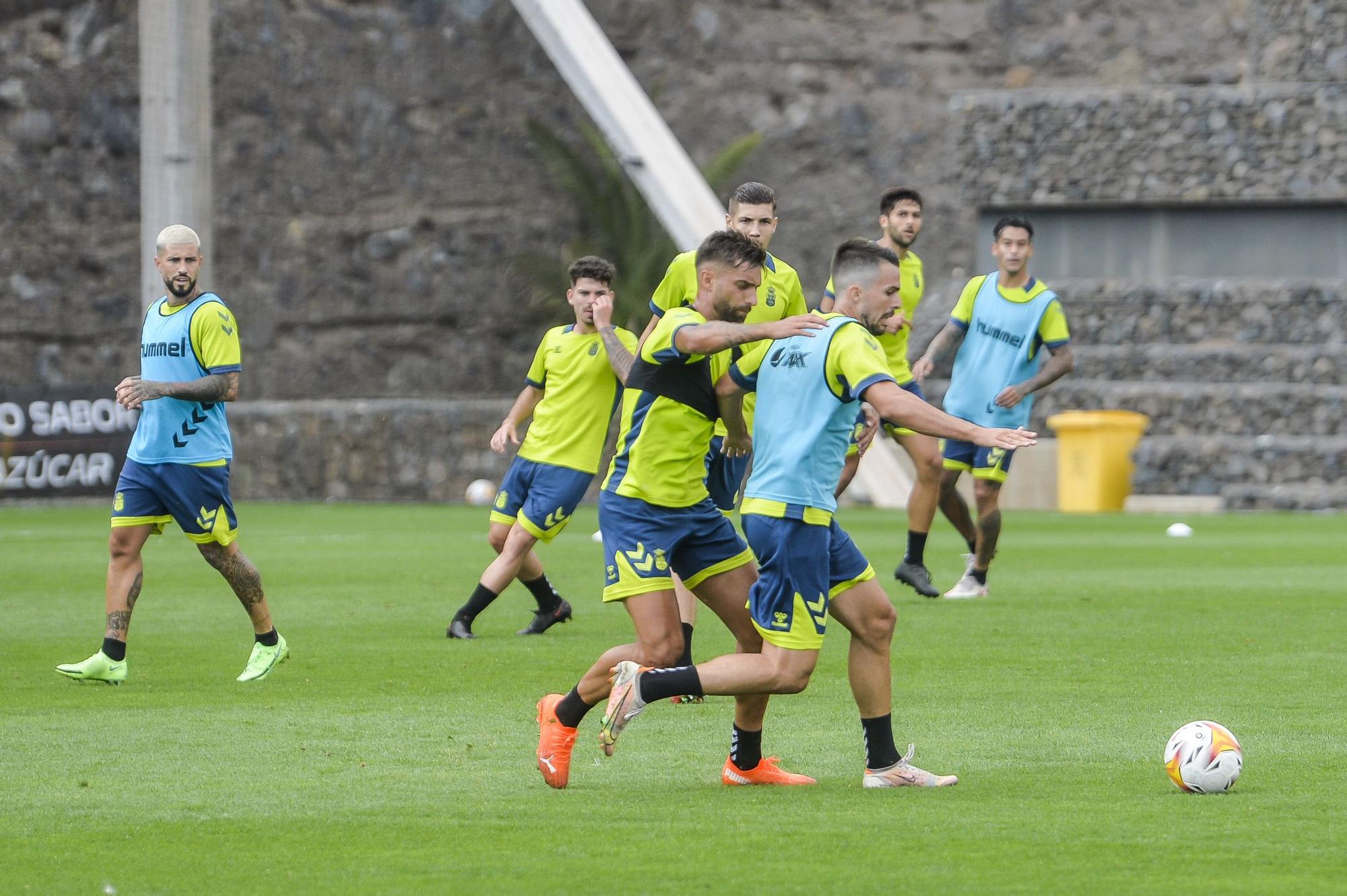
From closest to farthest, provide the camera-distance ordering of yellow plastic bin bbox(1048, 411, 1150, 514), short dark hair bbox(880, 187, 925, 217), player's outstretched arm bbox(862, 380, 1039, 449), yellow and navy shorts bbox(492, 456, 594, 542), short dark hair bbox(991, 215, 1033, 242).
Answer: player's outstretched arm bbox(862, 380, 1039, 449) → yellow and navy shorts bbox(492, 456, 594, 542) → short dark hair bbox(880, 187, 925, 217) → short dark hair bbox(991, 215, 1033, 242) → yellow plastic bin bbox(1048, 411, 1150, 514)

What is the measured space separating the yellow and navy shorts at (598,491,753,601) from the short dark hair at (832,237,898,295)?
3.57 feet

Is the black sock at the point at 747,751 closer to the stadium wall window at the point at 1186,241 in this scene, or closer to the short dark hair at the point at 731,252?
the short dark hair at the point at 731,252

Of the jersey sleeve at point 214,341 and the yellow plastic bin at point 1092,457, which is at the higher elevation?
the jersey sleeve at point 214,341

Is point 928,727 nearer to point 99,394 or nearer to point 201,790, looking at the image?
point 201,790

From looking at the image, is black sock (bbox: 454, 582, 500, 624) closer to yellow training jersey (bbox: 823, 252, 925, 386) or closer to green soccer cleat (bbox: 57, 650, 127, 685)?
green soccer cleat (bbox: 57, 650, 127, 685)

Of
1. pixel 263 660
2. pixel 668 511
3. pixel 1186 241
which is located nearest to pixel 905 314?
pixel 263 660

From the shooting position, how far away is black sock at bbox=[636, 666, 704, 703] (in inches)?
258

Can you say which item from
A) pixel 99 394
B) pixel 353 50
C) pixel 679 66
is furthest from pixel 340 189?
pixel 99 394

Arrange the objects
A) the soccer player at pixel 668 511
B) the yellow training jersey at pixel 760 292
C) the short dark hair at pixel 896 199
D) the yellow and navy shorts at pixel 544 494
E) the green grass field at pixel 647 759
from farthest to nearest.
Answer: the short dark hair at pixel 896 199 → the yellow and navy shorts at pixel 544 494 → the yellow training jersey at pixel 760 292 → the soccer player at pixel 668 511 → the green grass field at pixel 647 759

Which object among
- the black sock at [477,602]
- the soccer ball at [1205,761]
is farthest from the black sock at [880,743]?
the black sock at [477,602]

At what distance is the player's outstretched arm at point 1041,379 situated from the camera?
12055mm

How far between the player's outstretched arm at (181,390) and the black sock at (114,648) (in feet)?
3.55

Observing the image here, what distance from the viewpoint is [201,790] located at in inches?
259

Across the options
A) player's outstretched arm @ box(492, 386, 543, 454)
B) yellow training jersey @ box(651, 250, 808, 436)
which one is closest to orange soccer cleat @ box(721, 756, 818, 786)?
yellow training jersey @ box(651, 250, 808, 436)
